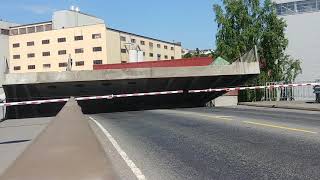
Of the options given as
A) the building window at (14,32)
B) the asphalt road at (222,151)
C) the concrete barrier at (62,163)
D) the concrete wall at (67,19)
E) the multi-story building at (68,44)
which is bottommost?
the asphalt road at (222,151)

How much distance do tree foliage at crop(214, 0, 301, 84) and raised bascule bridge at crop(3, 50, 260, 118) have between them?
1166 cm

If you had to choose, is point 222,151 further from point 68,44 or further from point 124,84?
point 68,44

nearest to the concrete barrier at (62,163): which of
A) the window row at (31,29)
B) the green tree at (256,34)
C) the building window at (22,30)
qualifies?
the green tree at (256,34)

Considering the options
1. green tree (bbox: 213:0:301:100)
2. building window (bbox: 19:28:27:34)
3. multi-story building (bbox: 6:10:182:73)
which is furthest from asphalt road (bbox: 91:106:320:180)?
building window (bbox: 19:28:27:34)

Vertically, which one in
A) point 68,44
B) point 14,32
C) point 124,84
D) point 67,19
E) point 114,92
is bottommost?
point 114,92

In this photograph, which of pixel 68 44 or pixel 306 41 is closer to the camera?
pixel 306 41

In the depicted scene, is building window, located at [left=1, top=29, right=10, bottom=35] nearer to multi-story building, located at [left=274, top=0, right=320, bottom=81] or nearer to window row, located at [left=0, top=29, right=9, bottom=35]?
window row, located at [left=0, top=29, right=9, bottom=35]

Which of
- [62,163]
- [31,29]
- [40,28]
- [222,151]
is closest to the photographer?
[62,163]

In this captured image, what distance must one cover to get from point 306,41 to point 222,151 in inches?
1658

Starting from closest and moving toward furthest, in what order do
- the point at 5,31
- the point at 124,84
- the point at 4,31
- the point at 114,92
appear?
the point at 124,84 < the point at 114,92 < the point at 4,31 < the point at 5,31

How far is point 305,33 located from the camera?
167ft

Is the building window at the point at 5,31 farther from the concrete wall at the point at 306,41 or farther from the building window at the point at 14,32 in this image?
the concrete wall at the point at 306,41

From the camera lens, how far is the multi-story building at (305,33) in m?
50.1

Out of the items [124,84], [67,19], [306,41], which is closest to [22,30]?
[67,19]
